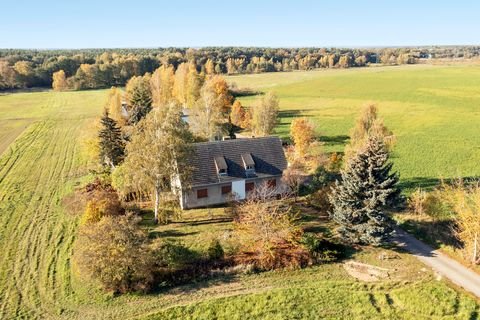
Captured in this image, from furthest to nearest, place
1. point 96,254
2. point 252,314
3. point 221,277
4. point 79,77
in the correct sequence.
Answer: point 79,77 < point 221,277 < point 96,254 < point 252,314

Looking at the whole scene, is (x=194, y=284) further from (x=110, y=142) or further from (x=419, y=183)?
(x=419, y=183)

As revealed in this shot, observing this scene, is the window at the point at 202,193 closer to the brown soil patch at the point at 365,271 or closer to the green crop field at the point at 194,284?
the green crop field at the point at 194,284

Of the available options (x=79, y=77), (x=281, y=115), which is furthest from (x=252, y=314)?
(x=79, y=77)

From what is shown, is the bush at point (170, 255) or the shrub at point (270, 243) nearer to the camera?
the bush at point (170, 255)

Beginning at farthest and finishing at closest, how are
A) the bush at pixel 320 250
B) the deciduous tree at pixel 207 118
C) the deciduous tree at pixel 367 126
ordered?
the deciduous tree at pixel 207 118 < the deciduous tree at pixel 367 126 < the bush at pixel 320 250

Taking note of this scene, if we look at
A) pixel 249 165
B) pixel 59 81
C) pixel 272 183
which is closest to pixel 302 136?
pixel 272 183

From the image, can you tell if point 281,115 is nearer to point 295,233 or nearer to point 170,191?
point 170,191

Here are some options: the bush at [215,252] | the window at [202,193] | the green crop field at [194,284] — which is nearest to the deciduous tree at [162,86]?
the green crop field at [194,284]
